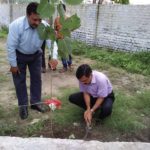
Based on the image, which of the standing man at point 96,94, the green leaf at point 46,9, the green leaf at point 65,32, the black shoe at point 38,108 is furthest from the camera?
the black shoe at point 38,108

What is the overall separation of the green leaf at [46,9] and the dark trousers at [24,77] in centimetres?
210

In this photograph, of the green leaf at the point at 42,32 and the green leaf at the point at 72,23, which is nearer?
the green leaf at the point at 72,23

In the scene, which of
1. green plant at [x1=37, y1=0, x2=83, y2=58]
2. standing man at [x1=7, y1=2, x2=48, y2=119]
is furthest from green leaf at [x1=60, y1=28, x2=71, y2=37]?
standing man at [x1=7, y1=2, x2=48, y2=119]

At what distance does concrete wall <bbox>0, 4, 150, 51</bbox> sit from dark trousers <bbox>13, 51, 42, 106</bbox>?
4409 millimetres

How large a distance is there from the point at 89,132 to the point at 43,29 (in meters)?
1.78

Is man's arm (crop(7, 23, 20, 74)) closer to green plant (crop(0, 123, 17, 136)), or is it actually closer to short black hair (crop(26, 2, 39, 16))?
short black hair (crop(26, 2, 39, 16))

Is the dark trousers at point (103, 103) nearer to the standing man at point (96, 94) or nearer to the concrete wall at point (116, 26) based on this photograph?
the standing man at point (96, 94)

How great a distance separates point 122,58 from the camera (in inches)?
339

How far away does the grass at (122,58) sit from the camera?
25.9 ft

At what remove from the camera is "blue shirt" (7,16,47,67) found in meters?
4.32

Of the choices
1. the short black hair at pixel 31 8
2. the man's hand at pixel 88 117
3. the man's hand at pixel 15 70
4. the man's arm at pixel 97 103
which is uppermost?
the short black hair at pixel 31 8

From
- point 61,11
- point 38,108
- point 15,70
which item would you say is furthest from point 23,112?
point 61,11

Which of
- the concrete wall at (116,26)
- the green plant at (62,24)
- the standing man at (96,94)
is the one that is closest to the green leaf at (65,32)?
→ the green plant at (62,24)

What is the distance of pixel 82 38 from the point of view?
1124 cm
